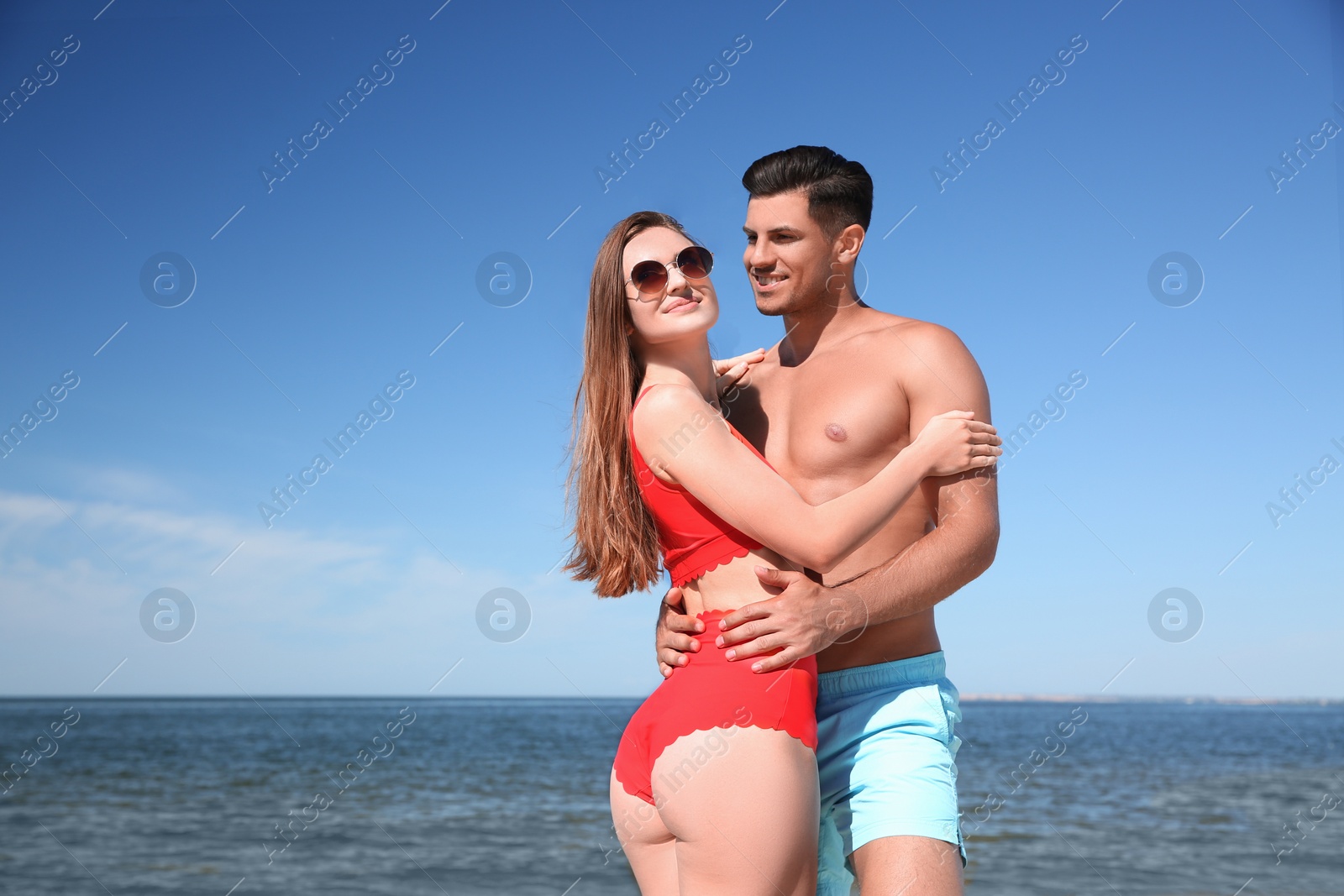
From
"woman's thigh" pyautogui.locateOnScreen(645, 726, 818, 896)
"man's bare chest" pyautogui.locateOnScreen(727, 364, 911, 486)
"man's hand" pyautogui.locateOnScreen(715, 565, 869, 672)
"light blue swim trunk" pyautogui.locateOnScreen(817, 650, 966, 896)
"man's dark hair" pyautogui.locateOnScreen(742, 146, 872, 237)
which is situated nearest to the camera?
"woman's thigh" pyautogui.locateOnScreen(645, 726, 818, 896)

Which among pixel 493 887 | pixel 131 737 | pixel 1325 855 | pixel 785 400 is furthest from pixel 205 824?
pixel 131 737

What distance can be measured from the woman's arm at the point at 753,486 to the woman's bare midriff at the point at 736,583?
0.43 feet

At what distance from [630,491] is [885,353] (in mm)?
1036

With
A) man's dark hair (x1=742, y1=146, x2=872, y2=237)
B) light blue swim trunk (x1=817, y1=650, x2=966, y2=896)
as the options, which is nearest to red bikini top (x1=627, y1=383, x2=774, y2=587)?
light blue swim trunk (x1=817, y1=650, x2=966, y2=896)

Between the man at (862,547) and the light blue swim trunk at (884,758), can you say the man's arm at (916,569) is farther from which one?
the light blue swim trunk at (884,758)

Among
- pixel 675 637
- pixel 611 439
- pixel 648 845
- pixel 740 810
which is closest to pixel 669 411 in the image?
pixel 611 439

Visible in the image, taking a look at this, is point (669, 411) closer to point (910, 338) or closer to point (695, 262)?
point (695, 262)

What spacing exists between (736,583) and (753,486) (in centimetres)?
30

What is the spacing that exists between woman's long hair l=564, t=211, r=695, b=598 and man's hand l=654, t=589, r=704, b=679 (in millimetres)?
138

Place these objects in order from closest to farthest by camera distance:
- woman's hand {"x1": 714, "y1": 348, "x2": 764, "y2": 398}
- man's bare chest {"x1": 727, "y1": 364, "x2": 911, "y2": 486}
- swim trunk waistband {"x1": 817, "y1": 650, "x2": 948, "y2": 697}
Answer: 1. swim trunk waistband {"x1": 817, "y1": 650, "x2": 948, "y2": 697}
2. man's bare chest {"x1": 727, "y1": 364, "x2": 911, "y2": 486}
3. woman's hand {"x1": 714, "y1": 348, "x2": 764, "y2": 398}

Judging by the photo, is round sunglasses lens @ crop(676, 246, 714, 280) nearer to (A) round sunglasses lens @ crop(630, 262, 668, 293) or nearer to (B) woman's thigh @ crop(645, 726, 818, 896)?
(A) round sunglasses lens @ crop(630, 262, 668, 293)

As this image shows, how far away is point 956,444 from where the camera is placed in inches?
106

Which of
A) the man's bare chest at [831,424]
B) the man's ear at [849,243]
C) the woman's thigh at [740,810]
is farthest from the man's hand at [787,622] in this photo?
the man's ear at [849,243]

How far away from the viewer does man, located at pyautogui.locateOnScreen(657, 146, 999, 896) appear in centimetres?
267
